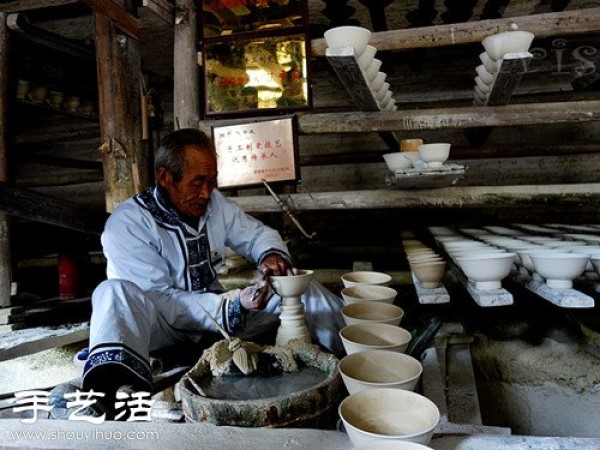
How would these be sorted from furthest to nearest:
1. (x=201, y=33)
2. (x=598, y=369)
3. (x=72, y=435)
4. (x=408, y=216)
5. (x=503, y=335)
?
(x=408, y=216), (x=201, y=33), (x=503, y=335), (x=598, y=369), (x=72, y=435)

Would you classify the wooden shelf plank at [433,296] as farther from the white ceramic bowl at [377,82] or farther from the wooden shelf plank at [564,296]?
the white ceramic bowl at [377,82]

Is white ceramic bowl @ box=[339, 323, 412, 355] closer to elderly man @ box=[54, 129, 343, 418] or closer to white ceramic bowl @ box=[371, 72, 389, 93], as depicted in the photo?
elderly man @ box=[54, 129, 343, 418]

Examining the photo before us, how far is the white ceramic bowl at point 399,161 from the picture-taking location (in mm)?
4730

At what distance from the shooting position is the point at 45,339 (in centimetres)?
432

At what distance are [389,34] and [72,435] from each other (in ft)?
14.1

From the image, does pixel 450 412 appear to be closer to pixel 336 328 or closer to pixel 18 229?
pixel 336 328

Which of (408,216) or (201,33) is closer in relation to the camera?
(201,33)

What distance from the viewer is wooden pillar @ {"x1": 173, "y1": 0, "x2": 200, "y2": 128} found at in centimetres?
512

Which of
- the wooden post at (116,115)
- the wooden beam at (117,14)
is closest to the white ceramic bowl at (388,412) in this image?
the wooden post at (116,115)

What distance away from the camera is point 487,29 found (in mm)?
4434

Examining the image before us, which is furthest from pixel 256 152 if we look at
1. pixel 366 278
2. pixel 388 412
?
pixel 388 412

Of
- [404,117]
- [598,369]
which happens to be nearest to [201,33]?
[404,117]

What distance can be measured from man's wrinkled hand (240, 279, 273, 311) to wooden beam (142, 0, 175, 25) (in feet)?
10.8

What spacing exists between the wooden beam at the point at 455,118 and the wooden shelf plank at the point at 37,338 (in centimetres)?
309
